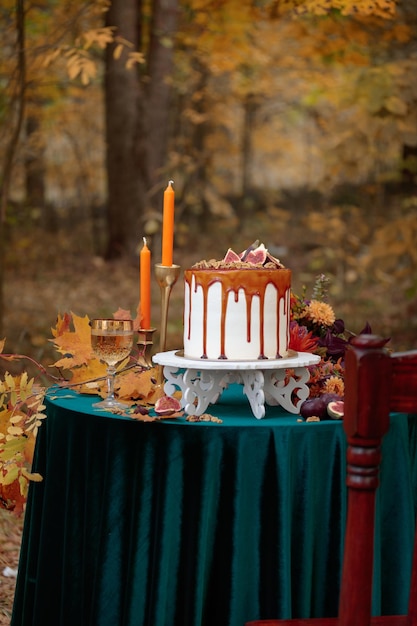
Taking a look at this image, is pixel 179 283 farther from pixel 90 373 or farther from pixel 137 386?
pixel 137 386

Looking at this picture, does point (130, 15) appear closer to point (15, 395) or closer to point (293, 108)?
point (293, 108)

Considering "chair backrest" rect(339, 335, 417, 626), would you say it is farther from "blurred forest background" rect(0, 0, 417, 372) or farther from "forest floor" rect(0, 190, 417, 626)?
"forest floor" rect(0, 190, 417, 626)

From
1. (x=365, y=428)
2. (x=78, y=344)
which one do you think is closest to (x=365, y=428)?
(x=365, y=428)

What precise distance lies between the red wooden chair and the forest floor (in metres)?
4.88

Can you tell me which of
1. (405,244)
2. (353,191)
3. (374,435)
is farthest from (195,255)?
(374,435)

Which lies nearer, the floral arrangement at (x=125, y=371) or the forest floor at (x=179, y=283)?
the floral arrangement at (x=125, y=371)

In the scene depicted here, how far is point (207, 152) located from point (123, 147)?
1.75 m

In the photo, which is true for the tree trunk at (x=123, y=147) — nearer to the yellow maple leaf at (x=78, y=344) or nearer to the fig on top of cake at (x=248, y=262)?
the yellow maple leaf at (x=78, y=344)

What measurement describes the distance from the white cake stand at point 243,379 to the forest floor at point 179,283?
4150 mm

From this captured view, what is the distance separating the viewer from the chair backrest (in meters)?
0.92

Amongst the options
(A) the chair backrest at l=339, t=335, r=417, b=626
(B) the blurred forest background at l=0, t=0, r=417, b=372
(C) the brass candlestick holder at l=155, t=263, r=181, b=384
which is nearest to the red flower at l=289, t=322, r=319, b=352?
(C) the brass candlestick holder at l=155, t=263, r=181, b=384

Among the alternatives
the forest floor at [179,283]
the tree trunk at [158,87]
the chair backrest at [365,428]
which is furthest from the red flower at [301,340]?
the tree trunk at [158,87]

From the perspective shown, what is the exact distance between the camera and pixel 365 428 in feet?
3.05

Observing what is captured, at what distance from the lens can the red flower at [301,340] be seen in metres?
1.80
